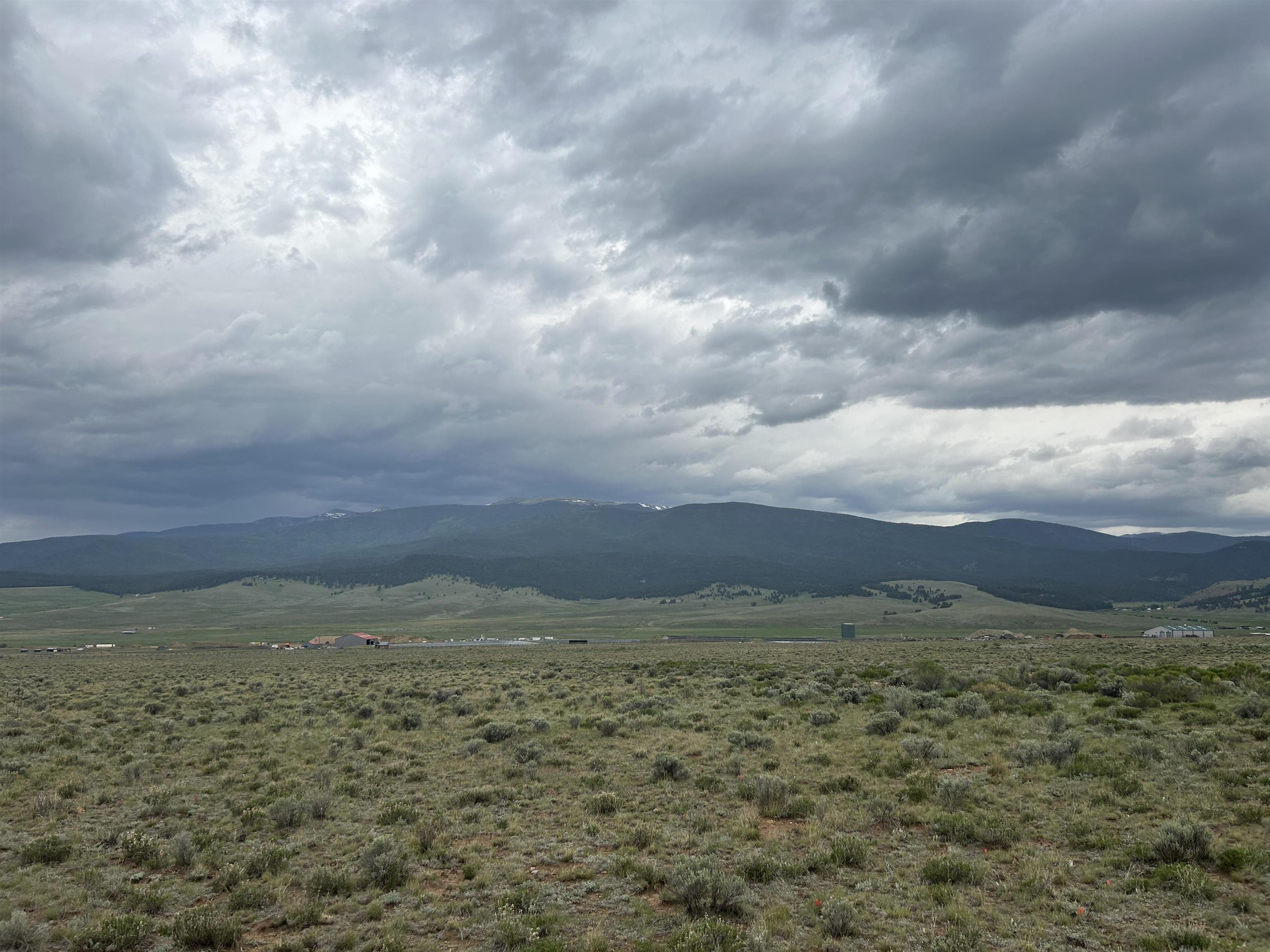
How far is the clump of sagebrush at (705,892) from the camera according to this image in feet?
33.3

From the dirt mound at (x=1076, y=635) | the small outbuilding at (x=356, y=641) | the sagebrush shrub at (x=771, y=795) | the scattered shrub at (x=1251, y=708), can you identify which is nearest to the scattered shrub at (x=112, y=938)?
the sagebrush shrub at (x=771, y=795)

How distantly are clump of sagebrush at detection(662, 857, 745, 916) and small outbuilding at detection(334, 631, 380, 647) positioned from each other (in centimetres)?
11648

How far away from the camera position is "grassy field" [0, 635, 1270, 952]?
9.69 m

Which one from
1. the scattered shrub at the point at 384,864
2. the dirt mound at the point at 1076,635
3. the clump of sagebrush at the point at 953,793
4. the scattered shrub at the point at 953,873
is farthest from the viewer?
the dirt mound at the point at 1076,635

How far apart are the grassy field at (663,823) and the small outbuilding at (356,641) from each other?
313ft

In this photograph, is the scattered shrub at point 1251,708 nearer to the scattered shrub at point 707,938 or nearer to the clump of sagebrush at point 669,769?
the clump of sagebrush at point 669,769

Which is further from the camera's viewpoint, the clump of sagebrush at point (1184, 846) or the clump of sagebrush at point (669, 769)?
the clump of sagebrush at point (669, 769)

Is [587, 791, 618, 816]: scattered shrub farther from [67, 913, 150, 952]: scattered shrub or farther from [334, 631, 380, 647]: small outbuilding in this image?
[334, 631, 380, 647]: small outbuilding

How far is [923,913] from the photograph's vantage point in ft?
31.8

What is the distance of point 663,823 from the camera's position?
1399cm

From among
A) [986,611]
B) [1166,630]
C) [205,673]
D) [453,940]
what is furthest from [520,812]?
[986,611]

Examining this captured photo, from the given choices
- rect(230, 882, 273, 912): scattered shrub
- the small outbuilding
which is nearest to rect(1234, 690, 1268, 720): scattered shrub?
rect(230, 882, 273, 912): scattered shrub

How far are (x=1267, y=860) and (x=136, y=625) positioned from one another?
9486 inches

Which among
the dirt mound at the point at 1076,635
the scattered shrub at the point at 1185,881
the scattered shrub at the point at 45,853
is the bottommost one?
the dirt mound at the point at 1076,635
